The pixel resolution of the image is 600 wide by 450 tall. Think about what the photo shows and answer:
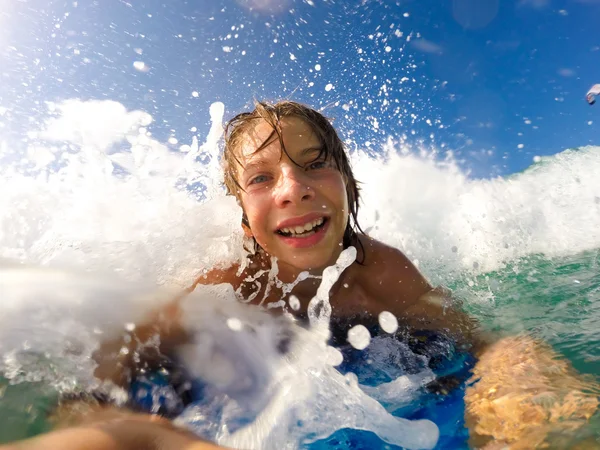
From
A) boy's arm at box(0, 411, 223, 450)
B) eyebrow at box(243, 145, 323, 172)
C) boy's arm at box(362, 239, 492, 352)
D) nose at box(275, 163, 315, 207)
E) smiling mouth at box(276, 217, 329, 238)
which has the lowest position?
boy's arm at box(0, 411, 223, 450)

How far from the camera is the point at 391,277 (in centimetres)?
263

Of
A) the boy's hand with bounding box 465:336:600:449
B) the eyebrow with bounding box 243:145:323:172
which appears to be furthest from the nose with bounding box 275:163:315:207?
the boy's hand with bounding box 465:336:600:449

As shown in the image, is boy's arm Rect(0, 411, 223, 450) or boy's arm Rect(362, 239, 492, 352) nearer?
boy's arm Rect(0, 411, 223, 450)

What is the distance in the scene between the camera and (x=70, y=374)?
1.40 meters

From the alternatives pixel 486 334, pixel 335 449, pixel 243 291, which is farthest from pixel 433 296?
pixel 335 449

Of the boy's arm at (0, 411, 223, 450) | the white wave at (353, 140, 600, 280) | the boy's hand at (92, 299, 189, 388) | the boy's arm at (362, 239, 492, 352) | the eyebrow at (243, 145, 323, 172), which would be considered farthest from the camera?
the white wave at (353, 140, 600, 280)

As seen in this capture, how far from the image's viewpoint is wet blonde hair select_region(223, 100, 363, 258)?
2247 millimetres

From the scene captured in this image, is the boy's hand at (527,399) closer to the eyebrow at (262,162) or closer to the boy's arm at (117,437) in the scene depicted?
the boy's arm at (117,437)

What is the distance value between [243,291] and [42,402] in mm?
1248

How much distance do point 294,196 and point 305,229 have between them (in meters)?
0.19

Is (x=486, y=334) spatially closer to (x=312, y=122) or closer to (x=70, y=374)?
(x=312, y=122)

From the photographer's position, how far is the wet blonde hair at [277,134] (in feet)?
7.37

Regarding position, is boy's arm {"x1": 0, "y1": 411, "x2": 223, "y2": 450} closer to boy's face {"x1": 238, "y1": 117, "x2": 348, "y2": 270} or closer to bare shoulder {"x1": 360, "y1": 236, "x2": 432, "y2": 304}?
boy's face {"x1": 238, "y1": 117, "x2": 348, "y2": 270}

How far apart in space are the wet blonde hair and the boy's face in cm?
4
